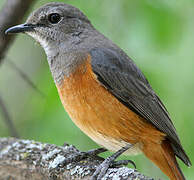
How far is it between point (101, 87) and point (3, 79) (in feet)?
16.0

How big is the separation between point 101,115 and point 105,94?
0.27 meters

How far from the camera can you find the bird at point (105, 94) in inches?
197

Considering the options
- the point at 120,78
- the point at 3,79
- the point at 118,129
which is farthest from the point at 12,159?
the point at 3,79

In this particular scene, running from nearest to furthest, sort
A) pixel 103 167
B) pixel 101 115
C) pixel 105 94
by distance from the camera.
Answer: pixel 103 167 → pixel 101 115 → pixel 105 94

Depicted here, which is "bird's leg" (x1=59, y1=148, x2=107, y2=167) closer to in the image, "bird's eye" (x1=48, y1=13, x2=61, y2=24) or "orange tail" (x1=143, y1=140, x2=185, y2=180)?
"orange tail" (x1=143, y1=140, x2=185, y2=180)

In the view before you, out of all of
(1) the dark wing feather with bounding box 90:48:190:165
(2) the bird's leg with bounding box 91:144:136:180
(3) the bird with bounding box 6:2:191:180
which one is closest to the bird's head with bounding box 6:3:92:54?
(3) the bird with bounding box 6:2:191:180

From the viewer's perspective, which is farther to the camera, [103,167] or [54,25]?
[54,25]

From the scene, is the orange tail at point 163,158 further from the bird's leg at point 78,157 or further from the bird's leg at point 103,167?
the bird's leg at point 78,157

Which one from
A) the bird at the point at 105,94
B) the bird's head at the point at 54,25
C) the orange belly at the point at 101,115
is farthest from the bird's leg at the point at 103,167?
the bird's head at the point at 54,25

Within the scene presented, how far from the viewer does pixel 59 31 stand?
580 centimetres

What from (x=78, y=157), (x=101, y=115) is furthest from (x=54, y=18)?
(x=78, y=157)

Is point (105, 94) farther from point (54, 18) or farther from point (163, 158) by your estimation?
point (54, 18)

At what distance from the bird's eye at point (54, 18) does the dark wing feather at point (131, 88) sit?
0.72 m

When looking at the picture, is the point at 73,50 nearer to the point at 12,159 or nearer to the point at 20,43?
the point at 12,159
